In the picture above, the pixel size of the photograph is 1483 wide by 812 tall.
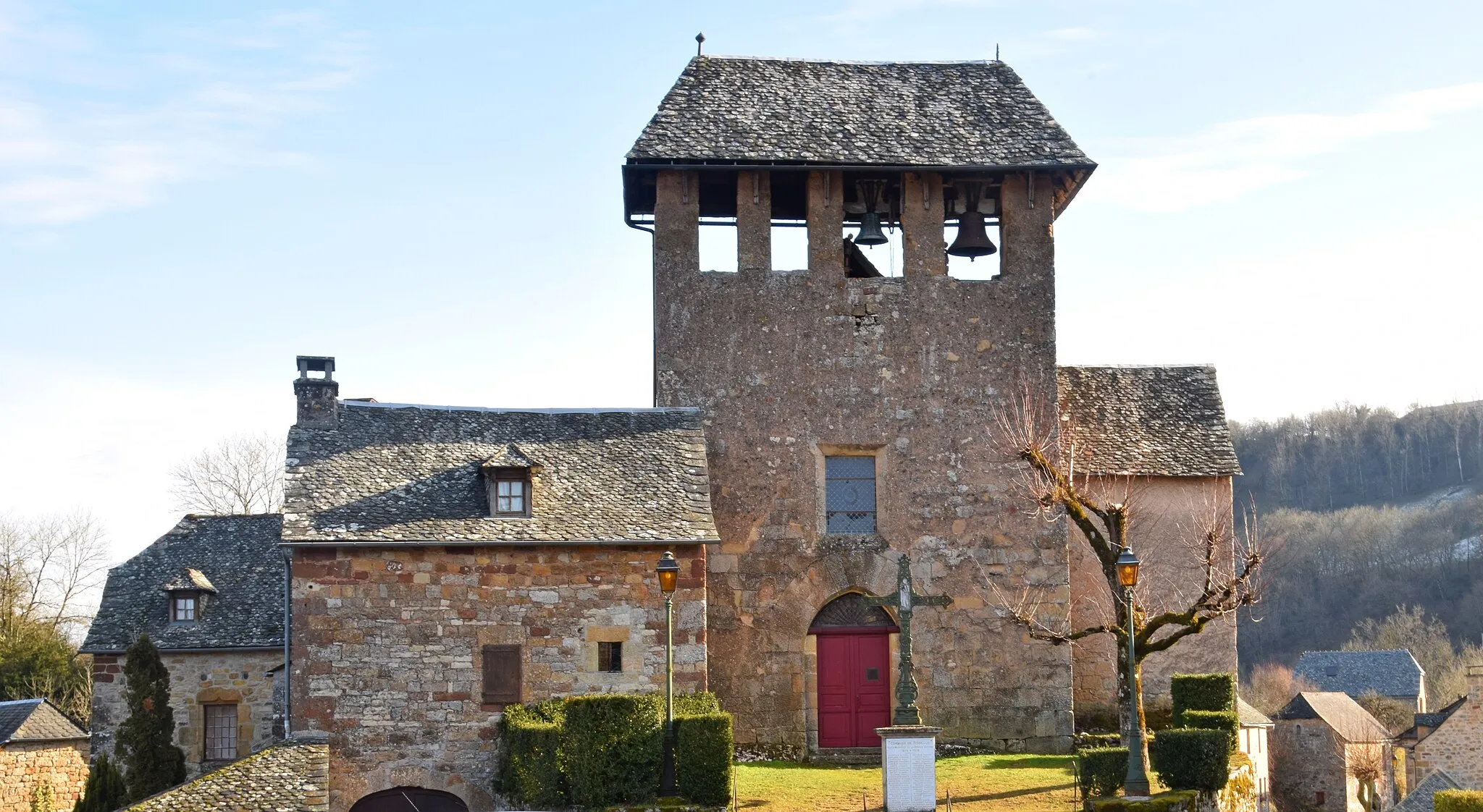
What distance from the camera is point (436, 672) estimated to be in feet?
72.9

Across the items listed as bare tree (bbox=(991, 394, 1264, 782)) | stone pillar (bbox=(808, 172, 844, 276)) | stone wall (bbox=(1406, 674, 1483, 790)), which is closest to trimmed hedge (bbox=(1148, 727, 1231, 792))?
bare tree (bbox=(991, 394, 1264, 782))

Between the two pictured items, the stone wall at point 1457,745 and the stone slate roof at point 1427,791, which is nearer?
the stone slate roof at point 1427,791

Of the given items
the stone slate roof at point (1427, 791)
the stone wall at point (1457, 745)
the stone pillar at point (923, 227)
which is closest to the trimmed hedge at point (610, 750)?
the stone pillar at point (923, 227)

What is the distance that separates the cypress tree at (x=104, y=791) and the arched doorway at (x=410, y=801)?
690cm

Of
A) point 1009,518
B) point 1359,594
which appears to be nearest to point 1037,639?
point 1009,518

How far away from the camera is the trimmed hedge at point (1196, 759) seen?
19875 mm

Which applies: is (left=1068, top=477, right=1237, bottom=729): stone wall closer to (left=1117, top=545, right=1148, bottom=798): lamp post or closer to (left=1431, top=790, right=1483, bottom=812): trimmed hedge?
(left=1431, top=790, right=1483, bottom=812): trimmed hedge

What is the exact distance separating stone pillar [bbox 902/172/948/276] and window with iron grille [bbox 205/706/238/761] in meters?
15.1

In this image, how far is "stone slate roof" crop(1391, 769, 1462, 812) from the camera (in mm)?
32594

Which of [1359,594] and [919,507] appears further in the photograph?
[1359,594]

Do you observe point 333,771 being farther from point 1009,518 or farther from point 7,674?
point 7,674

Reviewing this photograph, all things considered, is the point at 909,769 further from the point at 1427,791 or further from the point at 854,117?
the point at 1427,791

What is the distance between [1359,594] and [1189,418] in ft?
223

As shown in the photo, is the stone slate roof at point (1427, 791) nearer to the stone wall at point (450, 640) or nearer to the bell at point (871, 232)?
the bell at point (871, 232)
